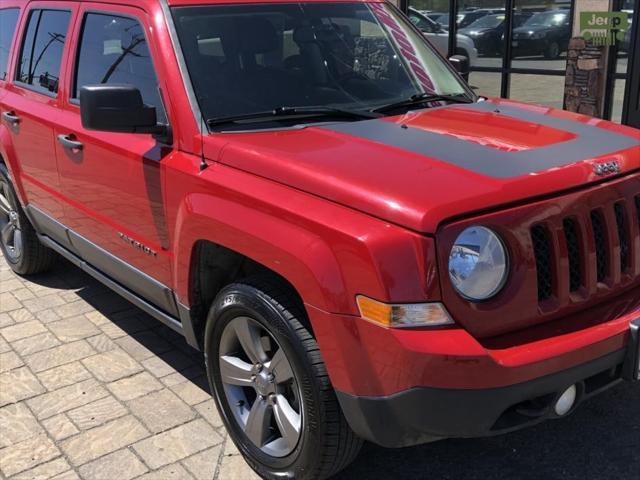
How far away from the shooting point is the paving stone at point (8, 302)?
481 cm

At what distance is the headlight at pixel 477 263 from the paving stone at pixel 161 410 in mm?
1719

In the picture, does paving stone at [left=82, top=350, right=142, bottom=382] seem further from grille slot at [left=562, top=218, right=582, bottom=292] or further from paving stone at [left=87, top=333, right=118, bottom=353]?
grille slot at [left=562, top=218, right=582, bottom=292]

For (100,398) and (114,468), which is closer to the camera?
(114,468)

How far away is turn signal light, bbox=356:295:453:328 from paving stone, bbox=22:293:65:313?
127 inches

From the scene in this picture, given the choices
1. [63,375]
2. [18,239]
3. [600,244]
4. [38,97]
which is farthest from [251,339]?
[18,239]

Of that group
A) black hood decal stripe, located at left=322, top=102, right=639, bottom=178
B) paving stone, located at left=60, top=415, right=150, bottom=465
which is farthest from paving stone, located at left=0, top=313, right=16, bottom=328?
black hood decal stripe, located at left=322, top=102, right=639, bottom=178

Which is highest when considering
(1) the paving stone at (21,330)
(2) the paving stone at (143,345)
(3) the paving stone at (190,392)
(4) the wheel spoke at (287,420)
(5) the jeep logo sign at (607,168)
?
(5) the jeep logo sign at (607,168)

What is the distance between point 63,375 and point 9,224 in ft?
6.29

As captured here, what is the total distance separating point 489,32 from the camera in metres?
9.84

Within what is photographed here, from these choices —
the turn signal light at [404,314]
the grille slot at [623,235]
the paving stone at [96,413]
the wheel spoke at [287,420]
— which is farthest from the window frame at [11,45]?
the grille slot at [623,235]

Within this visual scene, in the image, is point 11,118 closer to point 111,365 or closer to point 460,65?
point 111,365

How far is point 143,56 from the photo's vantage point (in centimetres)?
340

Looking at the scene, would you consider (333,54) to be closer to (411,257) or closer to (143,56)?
(143,56)

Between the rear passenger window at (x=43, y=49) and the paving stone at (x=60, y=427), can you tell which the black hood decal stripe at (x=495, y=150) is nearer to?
the paving stone at (x=60, y=427)
